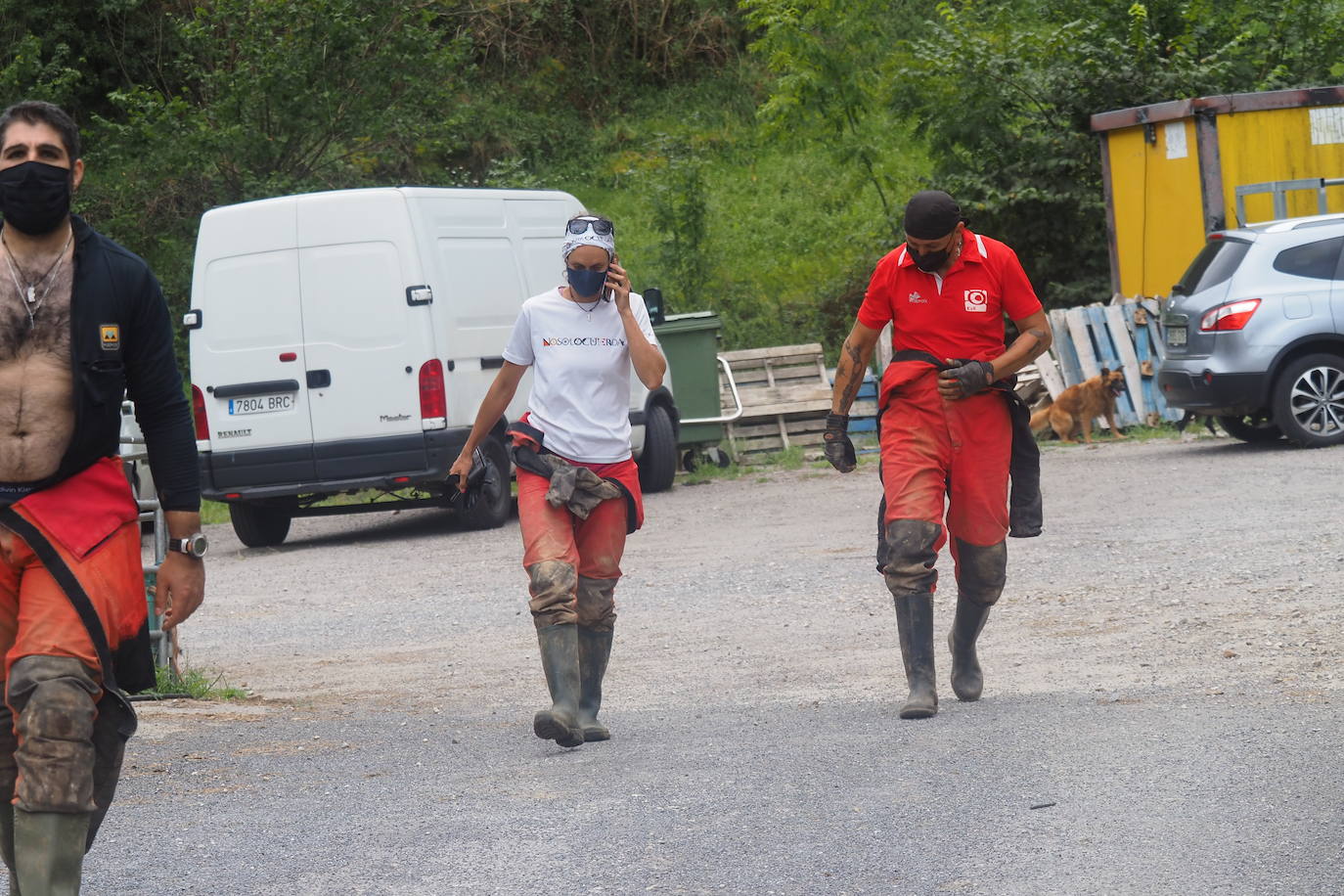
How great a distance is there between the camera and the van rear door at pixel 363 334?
14.1m

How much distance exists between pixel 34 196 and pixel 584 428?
2.82 meters

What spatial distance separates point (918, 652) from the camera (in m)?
6.71

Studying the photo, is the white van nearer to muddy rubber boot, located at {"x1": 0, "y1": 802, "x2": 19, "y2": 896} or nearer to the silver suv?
the silver suv

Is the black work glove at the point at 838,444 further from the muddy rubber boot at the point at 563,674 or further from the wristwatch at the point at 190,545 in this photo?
the wristwatch at the point at 190,545

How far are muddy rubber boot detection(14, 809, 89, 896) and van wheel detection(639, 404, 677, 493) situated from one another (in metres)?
12.8

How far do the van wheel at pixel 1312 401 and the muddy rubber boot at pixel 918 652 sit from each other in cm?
1006

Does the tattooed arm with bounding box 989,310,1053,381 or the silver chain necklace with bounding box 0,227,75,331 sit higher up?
the silver chain necklace with bounding box 0,227,75,331

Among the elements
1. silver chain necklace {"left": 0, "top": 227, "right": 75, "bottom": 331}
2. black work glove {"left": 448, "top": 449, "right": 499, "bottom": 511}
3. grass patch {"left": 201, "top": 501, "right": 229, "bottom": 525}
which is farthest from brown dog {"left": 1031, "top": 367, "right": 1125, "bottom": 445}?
silver chain necklace {"left": 0, "top": 227, "right": 75, "bottom": 331}

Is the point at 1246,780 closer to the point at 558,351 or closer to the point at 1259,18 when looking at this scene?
the point at 558,351

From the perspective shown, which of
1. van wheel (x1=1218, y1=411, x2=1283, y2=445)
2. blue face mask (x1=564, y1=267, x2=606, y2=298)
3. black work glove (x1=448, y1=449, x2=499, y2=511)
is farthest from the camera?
van wheel (x1=1218, y1=411, x2=1283, y2=445)

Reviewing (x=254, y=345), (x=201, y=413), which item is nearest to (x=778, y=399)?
(x=254, y=345)

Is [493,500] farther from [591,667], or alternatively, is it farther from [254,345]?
[591,667]

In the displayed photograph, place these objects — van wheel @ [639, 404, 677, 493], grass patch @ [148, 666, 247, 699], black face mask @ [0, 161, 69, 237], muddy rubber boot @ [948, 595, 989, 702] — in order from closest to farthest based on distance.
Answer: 1. black face mask @ [0, 161, 69, 237]
2. muddy rubber boot @ [948, 595, 989, 702]
3. grass patch @ [148, 666, 247, 699]
4. van wheel @ [639, 404, 677, 493]

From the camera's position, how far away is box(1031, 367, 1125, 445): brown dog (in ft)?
61.3
